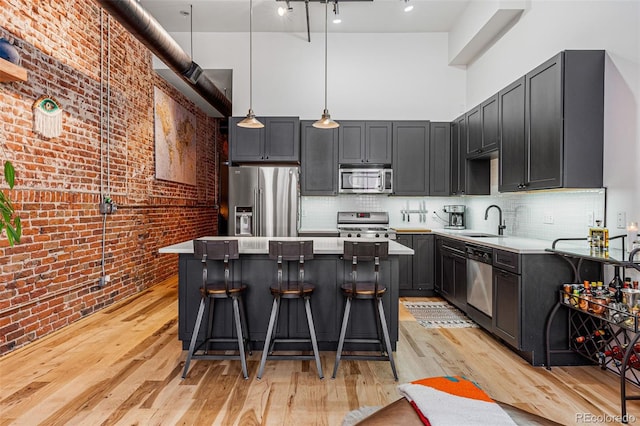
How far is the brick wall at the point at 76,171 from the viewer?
129 inches

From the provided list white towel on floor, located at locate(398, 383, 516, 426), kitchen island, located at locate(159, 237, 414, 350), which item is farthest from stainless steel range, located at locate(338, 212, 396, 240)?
white towel on floor, located at locate(398, 383, 516, 426)

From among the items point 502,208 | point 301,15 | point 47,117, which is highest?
point 301,15

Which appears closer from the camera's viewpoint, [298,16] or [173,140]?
[298,16]

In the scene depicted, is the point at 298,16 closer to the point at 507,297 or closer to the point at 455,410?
the point at 507,297

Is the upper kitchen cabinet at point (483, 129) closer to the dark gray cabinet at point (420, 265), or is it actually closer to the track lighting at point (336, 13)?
the dark gray cabinet at point (420, 265)

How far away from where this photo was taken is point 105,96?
4.55 m

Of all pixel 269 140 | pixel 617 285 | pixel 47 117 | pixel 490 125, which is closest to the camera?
pixel 617 285

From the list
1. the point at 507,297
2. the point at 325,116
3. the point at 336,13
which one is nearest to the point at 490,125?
the point at 325,116

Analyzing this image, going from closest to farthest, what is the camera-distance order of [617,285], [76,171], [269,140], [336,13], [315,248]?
[617,285]
[315,248]
[76,171]
[336,13]
[269,140]

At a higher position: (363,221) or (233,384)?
(363,221)

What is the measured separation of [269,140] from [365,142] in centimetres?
145

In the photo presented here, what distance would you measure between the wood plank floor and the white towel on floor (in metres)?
1.44

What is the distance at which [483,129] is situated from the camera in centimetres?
460

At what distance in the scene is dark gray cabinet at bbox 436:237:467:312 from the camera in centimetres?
439
